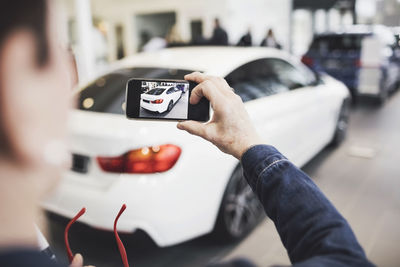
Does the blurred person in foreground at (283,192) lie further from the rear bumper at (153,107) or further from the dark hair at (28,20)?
the dark hair at (28,20)

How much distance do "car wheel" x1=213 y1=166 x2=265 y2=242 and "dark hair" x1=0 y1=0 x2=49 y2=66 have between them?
83.5 inches

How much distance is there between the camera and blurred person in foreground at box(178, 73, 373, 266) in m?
0.64

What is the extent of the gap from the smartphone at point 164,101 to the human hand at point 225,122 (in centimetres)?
3

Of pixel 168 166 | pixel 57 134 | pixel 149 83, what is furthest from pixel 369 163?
pixel 57 134

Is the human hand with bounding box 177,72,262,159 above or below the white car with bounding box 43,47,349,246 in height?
above

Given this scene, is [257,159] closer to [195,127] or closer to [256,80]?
[195,127]

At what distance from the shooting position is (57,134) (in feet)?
1.30

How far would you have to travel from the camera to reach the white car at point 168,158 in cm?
192

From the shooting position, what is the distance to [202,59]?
2711 mm

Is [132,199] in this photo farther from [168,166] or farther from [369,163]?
[369,163]

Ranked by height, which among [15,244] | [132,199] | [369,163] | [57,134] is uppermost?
[57,134]

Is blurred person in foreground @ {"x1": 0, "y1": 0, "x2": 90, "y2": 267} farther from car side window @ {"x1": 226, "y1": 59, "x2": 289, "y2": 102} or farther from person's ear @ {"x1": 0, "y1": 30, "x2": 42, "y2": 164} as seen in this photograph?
car side window @ {"x1": 226, "y1": 59, "x2": 289, "y2": 102}

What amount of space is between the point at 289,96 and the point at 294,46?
1418 centimetres

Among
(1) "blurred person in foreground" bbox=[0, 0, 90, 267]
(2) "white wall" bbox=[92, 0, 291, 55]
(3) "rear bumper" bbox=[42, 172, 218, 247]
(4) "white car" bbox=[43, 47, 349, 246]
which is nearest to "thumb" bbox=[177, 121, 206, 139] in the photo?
(4) "white car" bbox=[43, 47, 349, 246]
